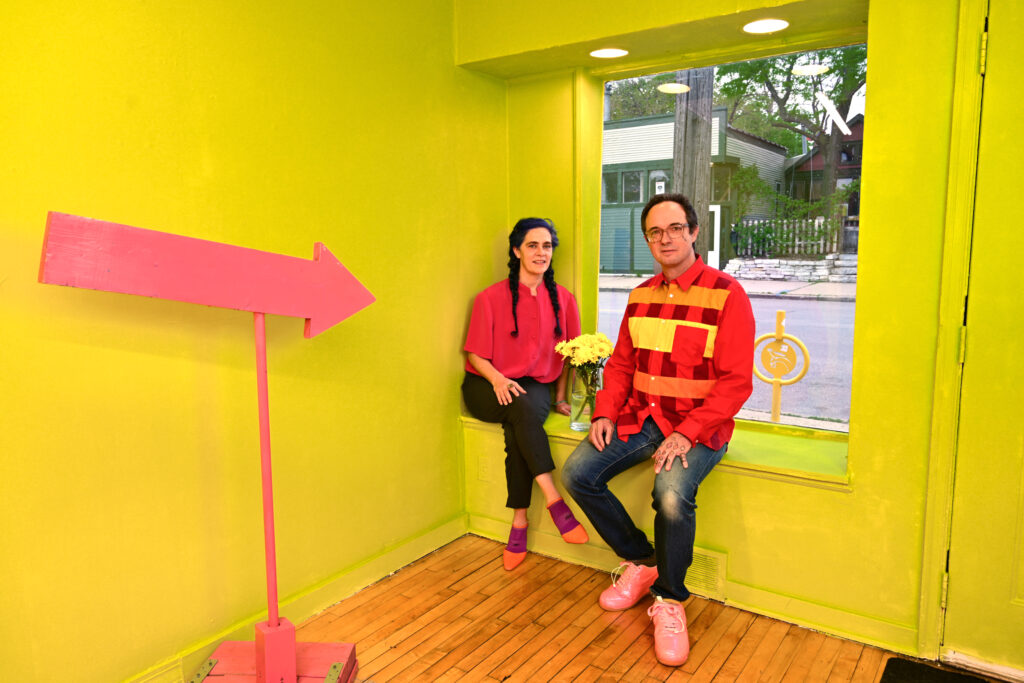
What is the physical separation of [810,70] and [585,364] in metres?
1.47

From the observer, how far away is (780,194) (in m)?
3.12

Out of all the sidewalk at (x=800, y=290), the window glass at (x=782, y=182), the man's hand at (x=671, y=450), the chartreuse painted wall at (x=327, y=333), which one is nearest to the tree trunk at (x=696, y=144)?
the window glass at (x=782, y=182)

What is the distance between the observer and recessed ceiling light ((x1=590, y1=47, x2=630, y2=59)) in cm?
311

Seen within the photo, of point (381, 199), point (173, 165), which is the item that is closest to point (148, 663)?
point (173, 165)

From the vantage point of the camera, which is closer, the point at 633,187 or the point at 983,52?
the point at 983,52

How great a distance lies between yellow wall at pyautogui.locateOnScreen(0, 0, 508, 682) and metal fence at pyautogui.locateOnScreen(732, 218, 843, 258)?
1.22 meters

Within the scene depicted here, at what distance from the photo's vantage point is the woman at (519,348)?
128 inches

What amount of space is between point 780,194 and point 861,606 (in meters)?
1.60

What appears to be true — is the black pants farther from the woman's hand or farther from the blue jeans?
the blue jeans

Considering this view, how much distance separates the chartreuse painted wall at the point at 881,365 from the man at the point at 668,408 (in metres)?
0.22

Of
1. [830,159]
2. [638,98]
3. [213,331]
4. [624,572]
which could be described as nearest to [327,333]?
[213,331]

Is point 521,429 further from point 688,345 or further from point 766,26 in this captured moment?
point 766,26

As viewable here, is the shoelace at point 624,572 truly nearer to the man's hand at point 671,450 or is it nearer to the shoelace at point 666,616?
the shoelace at point 666,616

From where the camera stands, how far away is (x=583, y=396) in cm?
329
